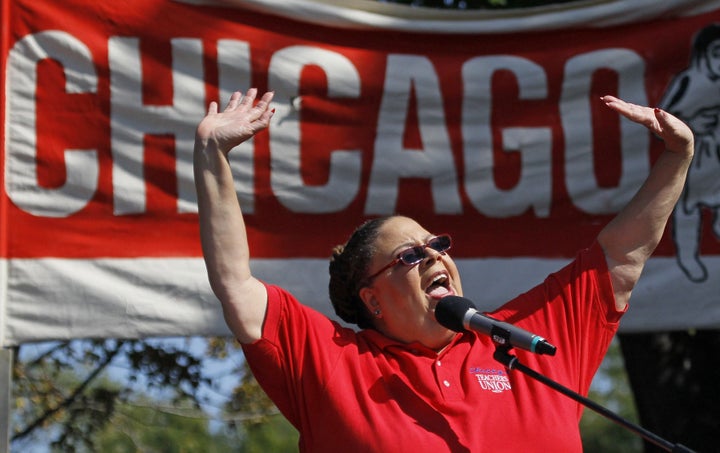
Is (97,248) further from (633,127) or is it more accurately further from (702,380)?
(702,380)

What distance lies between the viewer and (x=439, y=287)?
11.2ft

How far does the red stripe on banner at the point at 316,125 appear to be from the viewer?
174 inches

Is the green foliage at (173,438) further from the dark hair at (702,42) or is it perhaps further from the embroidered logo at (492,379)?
the embroidered logo at (492,379)

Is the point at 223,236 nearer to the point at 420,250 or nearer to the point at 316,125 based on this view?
the point at 420,250

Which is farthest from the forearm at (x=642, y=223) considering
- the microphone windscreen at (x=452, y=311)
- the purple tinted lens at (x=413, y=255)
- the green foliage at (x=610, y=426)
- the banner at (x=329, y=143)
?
the green foliage at (x=610, y=426)

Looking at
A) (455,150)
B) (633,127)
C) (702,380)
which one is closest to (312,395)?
(455,150)

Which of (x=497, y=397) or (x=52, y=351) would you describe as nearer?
(x=497, y=397)

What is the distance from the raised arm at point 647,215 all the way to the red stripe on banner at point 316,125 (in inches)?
43.6

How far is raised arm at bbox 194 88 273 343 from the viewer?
3102mm

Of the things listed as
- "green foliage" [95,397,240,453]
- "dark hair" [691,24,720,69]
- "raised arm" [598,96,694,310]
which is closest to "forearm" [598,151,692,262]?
"raised arm" [598,96,694,310]

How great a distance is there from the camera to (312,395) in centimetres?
324

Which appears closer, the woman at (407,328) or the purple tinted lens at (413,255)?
the woman at (407,328)

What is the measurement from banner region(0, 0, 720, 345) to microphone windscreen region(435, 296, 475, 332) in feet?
4.77

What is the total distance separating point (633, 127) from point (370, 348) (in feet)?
6.30
